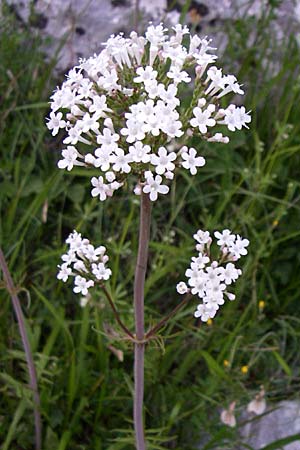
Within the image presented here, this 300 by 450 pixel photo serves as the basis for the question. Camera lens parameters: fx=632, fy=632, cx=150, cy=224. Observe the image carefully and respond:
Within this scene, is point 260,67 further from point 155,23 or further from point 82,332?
point 82,332

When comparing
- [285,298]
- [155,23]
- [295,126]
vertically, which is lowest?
[285,298]

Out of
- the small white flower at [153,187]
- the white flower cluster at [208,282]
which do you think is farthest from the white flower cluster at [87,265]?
the small white flower at [153,187]

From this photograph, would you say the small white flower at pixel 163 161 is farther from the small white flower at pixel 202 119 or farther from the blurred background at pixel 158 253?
the blurred background at pixel 158 253

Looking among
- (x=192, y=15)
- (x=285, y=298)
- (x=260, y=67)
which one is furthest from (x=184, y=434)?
(x=192, y=15)

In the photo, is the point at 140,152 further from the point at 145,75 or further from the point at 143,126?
the point at 145,75

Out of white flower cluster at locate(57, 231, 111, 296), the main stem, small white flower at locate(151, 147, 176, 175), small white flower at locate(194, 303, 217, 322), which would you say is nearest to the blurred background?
the main stem

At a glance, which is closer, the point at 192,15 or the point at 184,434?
the point at 184,434

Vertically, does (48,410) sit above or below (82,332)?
below

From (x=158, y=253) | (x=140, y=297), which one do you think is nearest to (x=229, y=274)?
(x=140, y=297)
